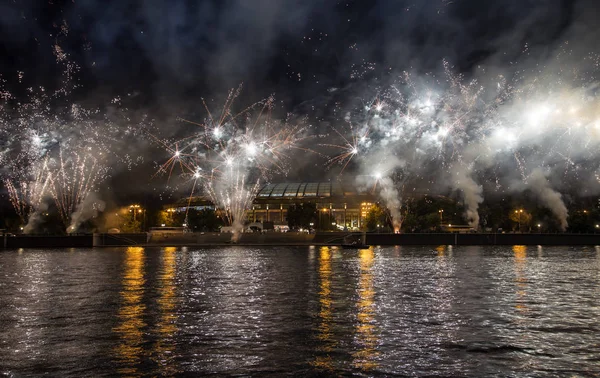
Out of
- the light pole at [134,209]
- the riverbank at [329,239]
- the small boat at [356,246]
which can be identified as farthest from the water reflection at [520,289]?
the light pole at [134,209]

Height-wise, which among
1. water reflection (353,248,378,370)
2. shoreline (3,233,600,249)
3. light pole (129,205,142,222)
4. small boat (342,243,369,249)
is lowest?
water reflection (353,248,378,370)

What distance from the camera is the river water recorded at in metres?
17.2

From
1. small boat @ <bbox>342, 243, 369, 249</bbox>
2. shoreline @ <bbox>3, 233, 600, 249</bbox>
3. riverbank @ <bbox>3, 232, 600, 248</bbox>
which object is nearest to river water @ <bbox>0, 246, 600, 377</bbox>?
small boat @ <bbox>342, 243, 369, 249</bbox>

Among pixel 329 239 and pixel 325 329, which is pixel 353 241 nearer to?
pixel 329 239

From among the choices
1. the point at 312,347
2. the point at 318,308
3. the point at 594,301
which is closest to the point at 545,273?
the point at 594,301

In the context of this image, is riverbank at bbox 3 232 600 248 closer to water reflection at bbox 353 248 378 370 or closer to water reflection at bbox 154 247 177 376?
water reflection at bbox 154 247 177 376

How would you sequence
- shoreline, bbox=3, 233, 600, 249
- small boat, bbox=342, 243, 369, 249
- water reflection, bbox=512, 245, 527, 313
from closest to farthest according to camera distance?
water reflection, bbox=512, 245, 527, 313
small boat, bbox=342, 243, 369, 249
shoreline, bbox=3, 233, 600, 249

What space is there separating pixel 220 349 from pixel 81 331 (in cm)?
667

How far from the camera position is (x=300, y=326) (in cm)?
2323

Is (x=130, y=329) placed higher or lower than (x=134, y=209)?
lower

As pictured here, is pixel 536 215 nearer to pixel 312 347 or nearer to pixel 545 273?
pixel 545 273

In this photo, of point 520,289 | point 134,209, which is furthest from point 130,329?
point 134,209

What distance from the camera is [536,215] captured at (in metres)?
144

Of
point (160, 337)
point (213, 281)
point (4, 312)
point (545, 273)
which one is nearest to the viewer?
point (160, 337)
